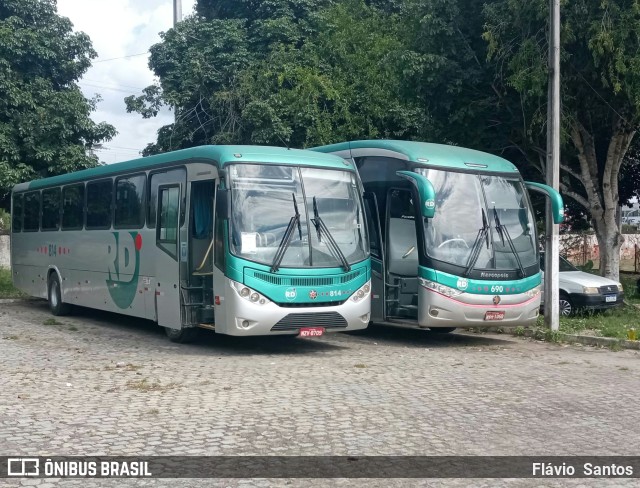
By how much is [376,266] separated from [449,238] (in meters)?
1.63

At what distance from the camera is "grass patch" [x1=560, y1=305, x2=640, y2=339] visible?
1653 centimetres

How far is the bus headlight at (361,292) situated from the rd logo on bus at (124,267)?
4.29 metres

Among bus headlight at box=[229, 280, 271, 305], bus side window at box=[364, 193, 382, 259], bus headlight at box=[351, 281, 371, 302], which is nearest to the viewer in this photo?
bus headlight at box=[229, 280, 271, 305]

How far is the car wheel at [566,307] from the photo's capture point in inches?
760

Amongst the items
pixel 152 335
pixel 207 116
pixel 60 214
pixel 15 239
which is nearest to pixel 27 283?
pixel 15 239

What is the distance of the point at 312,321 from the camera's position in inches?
529

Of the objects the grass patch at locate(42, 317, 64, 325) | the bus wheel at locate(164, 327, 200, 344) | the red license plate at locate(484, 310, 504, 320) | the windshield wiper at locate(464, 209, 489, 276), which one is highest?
the windshield wiper at locate(464, 209, 489, 276)

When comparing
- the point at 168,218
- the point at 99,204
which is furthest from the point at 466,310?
the point at 99,204

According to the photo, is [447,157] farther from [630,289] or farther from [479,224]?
[630,289]

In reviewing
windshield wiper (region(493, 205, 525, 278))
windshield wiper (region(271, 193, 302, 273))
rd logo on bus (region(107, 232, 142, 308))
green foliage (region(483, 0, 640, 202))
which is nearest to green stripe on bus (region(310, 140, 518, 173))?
windshield wiper (region(493, 205, 525, 278))

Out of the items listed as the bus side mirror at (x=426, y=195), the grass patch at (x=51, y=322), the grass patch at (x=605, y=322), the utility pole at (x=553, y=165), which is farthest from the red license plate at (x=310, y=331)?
the grass patch at (x=51, y=322)

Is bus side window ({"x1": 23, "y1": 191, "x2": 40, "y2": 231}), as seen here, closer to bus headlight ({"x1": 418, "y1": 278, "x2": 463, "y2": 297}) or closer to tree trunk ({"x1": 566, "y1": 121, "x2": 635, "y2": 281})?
bus headlight ({"x1": 418, "y1": 278, "x2": 463, "y2": 297})

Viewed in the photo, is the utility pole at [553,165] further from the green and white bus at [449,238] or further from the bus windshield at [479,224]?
the bus windshield at [479,224]

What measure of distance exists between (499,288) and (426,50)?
897 cm
